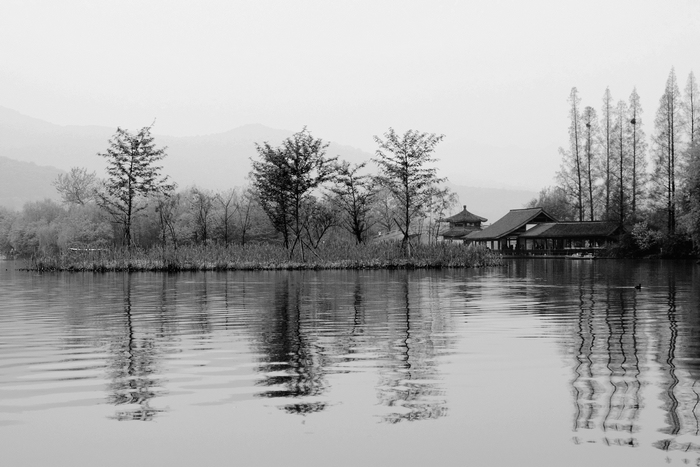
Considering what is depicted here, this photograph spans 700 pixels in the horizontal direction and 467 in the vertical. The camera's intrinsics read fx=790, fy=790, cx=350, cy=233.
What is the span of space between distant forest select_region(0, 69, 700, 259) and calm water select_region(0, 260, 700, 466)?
30737 millimetres

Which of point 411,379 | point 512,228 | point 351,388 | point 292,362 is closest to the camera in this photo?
point 351,388

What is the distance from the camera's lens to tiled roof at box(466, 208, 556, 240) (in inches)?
3435

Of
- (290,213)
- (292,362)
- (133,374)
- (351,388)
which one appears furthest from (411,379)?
(290,213)

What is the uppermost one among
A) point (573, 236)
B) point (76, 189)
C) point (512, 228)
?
point (76, 189)

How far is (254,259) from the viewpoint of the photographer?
42531mm

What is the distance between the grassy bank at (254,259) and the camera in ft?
133

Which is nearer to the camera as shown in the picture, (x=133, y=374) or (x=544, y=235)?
(x=133, y=374)

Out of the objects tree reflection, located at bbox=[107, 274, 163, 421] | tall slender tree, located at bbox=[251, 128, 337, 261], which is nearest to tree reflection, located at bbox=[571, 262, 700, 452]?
tree reflection, located at bbox=[107, 274, 163, 421]

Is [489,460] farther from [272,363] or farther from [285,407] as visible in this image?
[272,363]

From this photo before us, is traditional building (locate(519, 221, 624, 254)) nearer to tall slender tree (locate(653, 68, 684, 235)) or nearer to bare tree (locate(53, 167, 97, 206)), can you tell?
tall slender tree (locate(653, 68, 684, 235))

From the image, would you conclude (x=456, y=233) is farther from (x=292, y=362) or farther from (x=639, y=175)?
(x=292, y=362)

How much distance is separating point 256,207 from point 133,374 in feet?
232

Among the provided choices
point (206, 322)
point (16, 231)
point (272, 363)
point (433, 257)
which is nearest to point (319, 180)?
point (433, 257)

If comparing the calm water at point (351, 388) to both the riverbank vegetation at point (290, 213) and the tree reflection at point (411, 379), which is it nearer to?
the tree reflection at point (411, 379)
